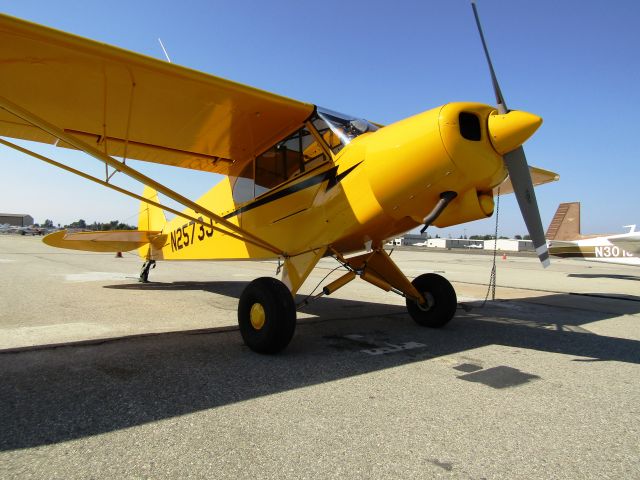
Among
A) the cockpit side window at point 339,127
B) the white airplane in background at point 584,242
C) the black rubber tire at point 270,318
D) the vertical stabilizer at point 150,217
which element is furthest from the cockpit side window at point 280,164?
the white airplane in background at point 584,242

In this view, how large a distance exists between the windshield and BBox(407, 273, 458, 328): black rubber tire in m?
2.31

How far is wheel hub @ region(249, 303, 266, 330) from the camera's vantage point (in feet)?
13.9

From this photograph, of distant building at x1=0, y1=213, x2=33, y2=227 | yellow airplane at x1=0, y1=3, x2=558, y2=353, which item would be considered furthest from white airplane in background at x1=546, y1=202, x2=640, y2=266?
distant building at x1=0, y1=213, x2=33, y2=227

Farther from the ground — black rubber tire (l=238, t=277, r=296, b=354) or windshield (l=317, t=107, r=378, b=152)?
windshield (l=317, t=107, r=378, b=152)

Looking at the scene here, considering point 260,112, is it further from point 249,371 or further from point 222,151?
point 249,371

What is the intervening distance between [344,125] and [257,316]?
236cm

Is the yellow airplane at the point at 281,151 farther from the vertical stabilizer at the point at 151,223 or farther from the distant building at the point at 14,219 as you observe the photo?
the distant building at the point at 14,219

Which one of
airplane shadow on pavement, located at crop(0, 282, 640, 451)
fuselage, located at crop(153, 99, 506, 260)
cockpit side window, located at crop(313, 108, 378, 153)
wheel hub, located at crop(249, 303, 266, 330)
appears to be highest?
cockpit side window, located at crop(313, 108, 378, 153)

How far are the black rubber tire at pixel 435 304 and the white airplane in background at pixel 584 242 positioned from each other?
15684 millimetres

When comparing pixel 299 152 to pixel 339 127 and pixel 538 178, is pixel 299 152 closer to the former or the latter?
pixel 339 127

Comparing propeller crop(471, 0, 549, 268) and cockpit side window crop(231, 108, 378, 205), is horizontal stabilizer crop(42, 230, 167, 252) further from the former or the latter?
propeller crop(471, 0, 549, 268)

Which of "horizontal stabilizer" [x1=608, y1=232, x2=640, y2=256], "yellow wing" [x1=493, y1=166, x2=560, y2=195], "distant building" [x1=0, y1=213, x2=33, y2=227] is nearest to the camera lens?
"yellow wing" [x1=493, y1=166, x2=560, y2=195]

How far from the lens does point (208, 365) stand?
3707 millimetres

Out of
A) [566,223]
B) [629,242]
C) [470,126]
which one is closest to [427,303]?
[470,126]
